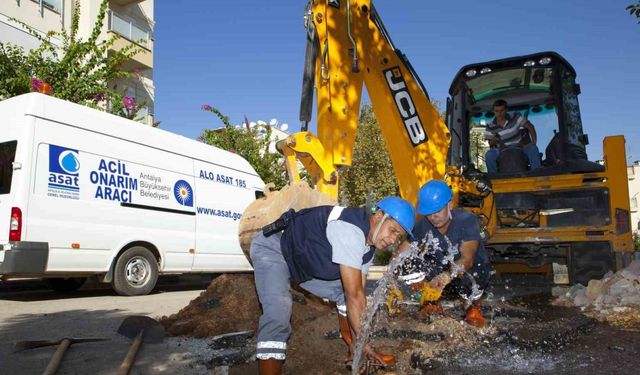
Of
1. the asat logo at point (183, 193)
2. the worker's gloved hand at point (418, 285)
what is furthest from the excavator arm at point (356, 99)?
the asat logo at point (183, 193)

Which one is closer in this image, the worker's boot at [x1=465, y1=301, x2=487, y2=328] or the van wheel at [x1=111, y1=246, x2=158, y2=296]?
the worker's boot at [x1=465, y1=301, x2=487, y2=328]

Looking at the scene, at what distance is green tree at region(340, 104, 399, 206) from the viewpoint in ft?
67.2

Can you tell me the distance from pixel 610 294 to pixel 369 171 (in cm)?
1494

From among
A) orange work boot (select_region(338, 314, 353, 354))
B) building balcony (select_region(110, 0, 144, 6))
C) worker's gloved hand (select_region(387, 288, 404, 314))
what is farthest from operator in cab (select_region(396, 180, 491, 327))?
building balcony (select_region(110, 0, 144, 6))

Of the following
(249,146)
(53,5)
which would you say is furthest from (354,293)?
(53,5)

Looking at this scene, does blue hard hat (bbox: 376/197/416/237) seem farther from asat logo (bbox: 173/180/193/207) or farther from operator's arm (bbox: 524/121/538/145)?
asat logo (bbox: 173/180/193/207)

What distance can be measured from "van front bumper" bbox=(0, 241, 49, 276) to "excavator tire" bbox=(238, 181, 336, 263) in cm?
317

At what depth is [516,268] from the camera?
8.46 m

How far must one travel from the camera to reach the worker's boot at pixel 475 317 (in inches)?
204

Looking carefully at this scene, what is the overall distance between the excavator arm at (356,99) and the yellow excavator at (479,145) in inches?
0.5

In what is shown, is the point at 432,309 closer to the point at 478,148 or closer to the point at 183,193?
the point at 478,148

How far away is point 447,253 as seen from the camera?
A: 18.0 ft

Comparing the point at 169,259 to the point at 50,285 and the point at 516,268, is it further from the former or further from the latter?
the point at 516,268

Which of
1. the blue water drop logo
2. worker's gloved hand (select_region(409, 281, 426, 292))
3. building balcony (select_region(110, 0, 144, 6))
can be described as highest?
building balcony (select_region(110, 0, 144, 6))
